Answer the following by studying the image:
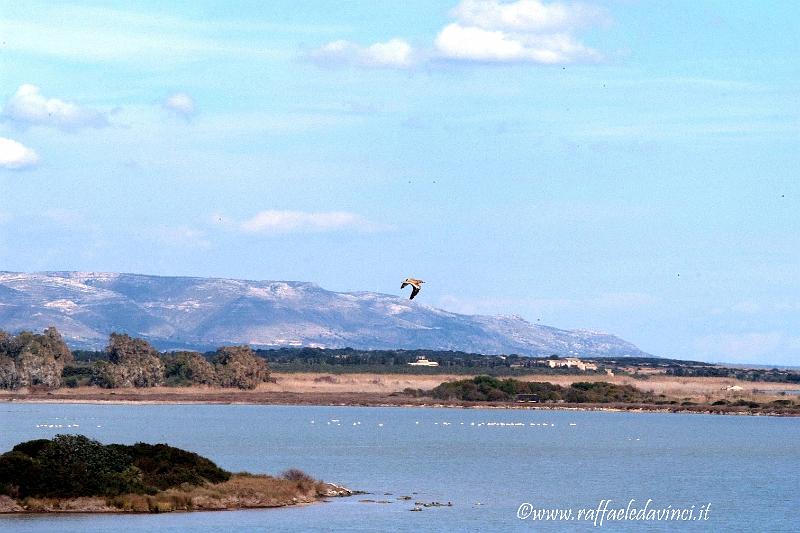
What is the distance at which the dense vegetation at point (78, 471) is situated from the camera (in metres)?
53.7

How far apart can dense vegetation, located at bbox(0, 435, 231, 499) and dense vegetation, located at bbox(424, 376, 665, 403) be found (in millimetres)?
124307

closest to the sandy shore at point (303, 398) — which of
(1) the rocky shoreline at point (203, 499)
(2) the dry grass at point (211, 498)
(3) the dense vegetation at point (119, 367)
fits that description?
(3) the dense vegetation at point (119, 367)

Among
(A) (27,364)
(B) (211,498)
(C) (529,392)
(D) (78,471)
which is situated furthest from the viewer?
(C) (529,392)

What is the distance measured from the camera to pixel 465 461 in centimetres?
8850

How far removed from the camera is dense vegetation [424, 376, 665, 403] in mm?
181500

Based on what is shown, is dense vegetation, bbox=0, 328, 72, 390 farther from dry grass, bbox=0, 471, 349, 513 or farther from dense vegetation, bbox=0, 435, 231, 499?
dense vegetation, bbox=0, 435, 231, 499

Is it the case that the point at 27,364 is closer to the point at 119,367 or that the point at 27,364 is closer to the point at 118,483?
the point at 119,367

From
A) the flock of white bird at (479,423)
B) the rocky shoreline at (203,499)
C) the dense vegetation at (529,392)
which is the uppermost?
the dense vegetation at (529,392)

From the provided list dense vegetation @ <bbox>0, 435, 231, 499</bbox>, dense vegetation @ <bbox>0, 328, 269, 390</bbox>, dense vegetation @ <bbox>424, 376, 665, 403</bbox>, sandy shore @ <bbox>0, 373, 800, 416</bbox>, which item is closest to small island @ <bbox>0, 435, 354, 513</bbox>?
dense vegetation @ <bbox>0, 435, 231, 499</bbox>

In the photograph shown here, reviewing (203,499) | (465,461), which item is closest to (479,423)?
(465,461)

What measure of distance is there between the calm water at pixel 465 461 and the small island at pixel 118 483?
1.21m

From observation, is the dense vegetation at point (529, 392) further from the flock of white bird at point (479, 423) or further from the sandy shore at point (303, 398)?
the flock of white bird at point (479, 423)

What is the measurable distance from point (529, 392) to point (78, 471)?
133m

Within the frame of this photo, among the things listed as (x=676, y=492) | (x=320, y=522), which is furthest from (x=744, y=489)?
(x=320, y=522)
